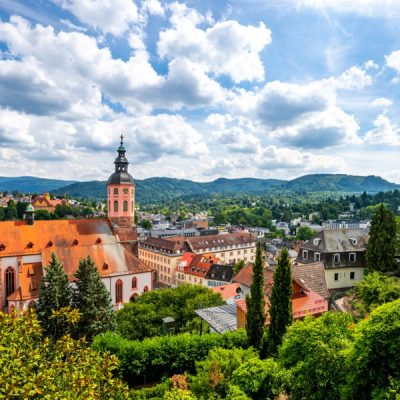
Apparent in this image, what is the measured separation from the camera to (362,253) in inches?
1542

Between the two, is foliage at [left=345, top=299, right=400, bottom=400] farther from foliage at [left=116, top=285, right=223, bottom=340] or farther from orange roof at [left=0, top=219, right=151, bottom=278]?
orange roof at [left=0, top=219, right=151, bottom=278]

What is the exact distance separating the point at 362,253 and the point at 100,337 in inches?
1122

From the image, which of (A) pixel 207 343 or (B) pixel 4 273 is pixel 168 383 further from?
(B) pixel 4 273

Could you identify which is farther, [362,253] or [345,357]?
[362,253]

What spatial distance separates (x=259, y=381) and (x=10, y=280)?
1443 inches

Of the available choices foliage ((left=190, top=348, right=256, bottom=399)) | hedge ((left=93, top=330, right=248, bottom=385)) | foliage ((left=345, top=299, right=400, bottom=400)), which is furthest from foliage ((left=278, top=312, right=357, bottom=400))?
hedge ((left=93, top=330, right=248, bottom=385))

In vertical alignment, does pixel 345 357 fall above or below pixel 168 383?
above

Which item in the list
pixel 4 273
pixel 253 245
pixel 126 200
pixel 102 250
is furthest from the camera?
pixel 253 245

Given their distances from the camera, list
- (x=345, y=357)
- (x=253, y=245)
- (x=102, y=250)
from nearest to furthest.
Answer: (x=345, y=357) < (x=102, y=250) < (x=253, y=245)

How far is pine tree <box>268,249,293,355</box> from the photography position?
21453 millimetres

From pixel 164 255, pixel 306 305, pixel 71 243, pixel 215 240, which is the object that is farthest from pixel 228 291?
pixel 215 240

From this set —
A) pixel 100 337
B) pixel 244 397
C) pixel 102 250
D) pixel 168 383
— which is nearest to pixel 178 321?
pixel 100 337

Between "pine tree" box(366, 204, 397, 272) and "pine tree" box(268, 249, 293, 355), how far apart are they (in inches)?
681

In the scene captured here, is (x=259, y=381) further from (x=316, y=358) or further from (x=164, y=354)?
(x=164, y=354)
